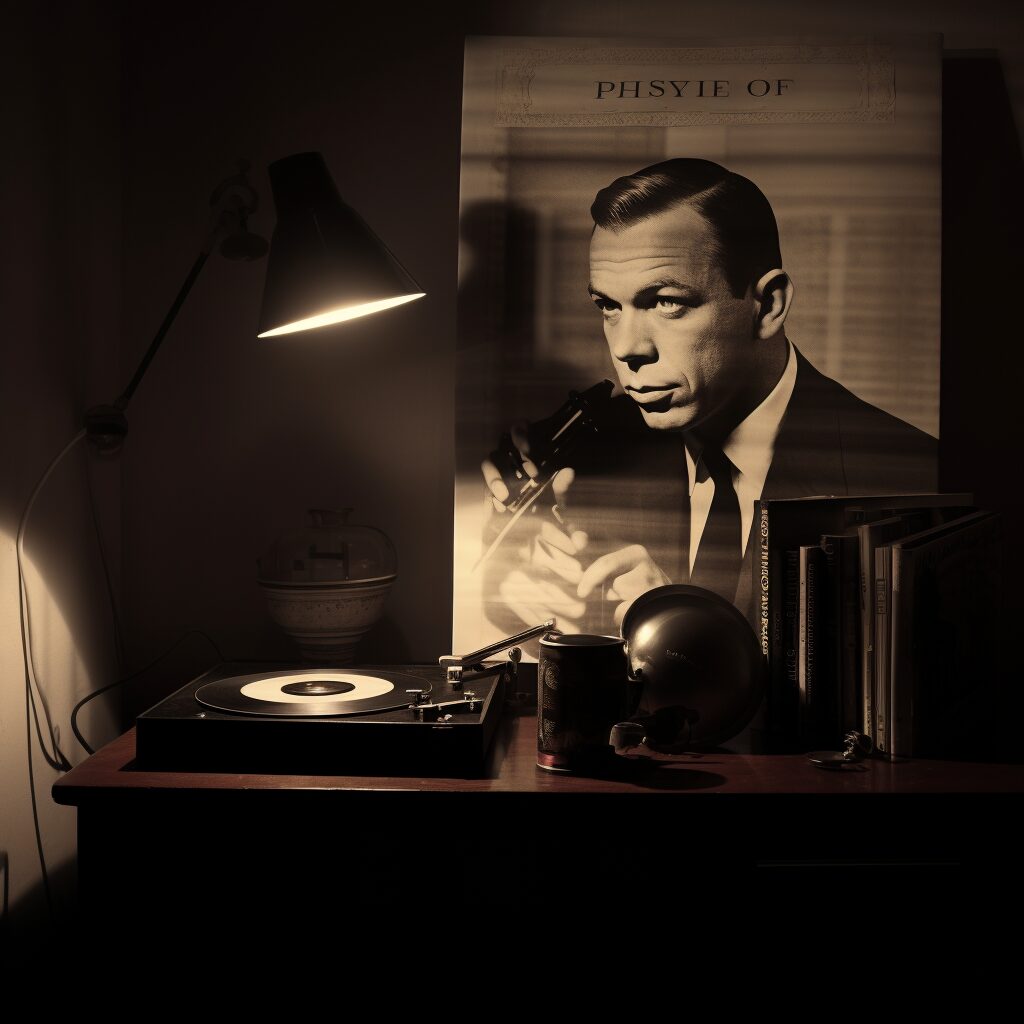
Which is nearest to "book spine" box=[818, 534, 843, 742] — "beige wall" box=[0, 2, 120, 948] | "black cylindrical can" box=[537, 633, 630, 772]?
"black cylindrical can" box=[537, 633, 630, 772]

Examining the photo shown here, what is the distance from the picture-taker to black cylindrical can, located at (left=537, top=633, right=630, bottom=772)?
99cm

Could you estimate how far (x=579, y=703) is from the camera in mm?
989

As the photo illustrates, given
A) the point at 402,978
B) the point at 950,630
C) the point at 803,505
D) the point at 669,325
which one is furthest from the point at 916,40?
the point at 402,978

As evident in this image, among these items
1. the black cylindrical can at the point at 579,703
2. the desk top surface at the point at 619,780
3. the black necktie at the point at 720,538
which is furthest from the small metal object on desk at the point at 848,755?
the black necktie at the point at 720,538

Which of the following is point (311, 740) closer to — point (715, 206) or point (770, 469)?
point (770, 469)

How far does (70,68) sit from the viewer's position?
124cm

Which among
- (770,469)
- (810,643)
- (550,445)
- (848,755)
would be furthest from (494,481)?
(848,755)

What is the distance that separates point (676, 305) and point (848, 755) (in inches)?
23.6

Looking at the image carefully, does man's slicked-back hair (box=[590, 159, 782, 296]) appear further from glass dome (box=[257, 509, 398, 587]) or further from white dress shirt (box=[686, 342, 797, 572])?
glass dome (box=[257, 509, 398, 587])

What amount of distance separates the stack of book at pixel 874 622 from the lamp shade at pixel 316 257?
0.48 meters

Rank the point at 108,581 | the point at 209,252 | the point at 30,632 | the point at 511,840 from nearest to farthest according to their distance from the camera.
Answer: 1. the point at 511,840
2. the point at 30,632
3. the point at 209,252
4. the point at 108,581

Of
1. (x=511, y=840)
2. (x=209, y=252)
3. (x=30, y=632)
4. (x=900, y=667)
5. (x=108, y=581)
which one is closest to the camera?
(x=511, y=840)

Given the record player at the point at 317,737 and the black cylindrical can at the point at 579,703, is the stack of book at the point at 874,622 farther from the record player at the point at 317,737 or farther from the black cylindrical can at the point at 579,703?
the record player at the point at 317,737

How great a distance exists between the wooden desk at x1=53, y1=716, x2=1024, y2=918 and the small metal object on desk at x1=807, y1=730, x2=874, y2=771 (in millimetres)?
61
